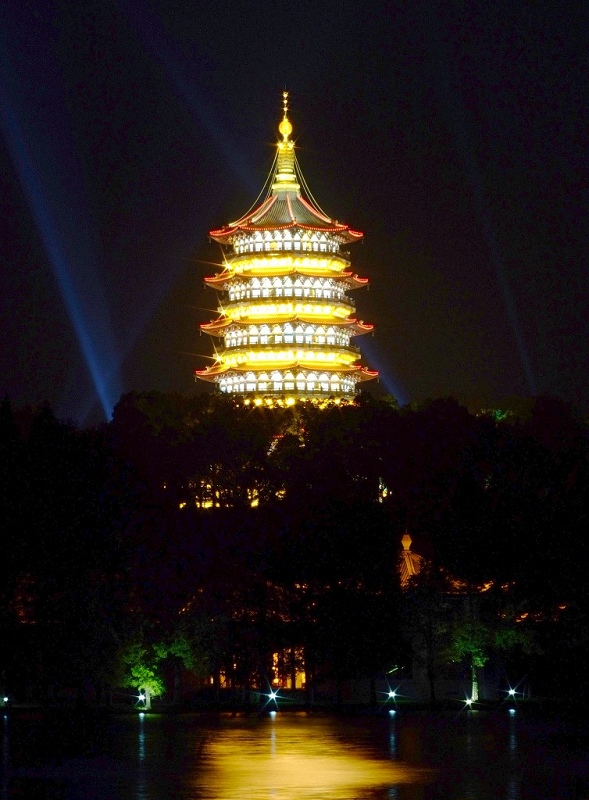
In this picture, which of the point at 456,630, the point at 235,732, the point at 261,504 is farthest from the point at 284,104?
the point at 235,732

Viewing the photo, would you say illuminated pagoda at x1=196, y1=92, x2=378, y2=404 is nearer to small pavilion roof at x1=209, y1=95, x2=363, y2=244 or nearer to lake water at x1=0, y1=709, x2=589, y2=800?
small pavilion roof at x1=209, y1=95, x2=363, y2=244

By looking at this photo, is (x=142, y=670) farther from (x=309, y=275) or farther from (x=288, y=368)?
(x=309, y=275)

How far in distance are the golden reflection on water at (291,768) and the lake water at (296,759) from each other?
0.02 m

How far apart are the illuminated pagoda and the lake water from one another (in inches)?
1578

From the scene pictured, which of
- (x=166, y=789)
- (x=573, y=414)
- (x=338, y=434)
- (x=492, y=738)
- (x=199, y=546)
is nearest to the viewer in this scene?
(x=166, y=789)

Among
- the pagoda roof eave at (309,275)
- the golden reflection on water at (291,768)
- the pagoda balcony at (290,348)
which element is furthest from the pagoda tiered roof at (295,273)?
the golden reflection on water at (291,768)

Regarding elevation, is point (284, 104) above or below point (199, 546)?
above

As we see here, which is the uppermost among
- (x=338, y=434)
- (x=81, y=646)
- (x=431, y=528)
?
(x=338, y=434)

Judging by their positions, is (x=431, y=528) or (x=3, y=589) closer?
(x=3, y=589)

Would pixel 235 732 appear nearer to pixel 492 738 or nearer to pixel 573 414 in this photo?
pixel 492 738

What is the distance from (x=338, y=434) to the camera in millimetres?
87562

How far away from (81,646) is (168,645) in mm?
4162

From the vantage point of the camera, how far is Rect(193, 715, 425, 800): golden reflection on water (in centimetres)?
4200

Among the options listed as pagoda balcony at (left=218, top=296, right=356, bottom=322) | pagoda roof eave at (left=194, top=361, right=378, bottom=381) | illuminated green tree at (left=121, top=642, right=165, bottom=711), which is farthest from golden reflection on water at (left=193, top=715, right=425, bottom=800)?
pagoda balcony at (left=218, top=296, right=356, bottom=322)
